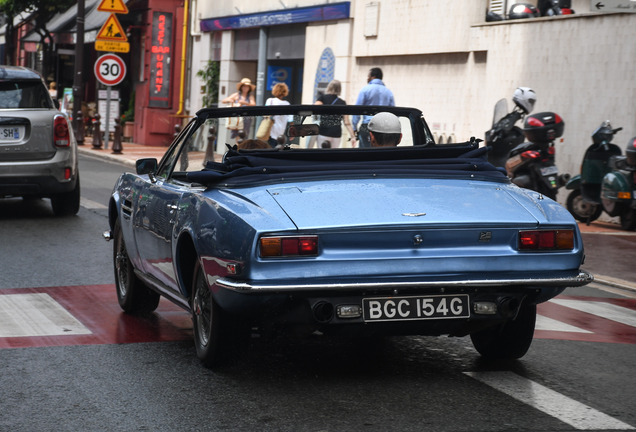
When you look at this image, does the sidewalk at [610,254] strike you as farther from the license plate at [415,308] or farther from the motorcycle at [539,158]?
the license plate at [415,308]

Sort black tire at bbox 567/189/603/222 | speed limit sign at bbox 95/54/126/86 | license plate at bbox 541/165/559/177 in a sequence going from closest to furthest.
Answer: license plate at bbox 541/165/559/177 → black tire at bbox 567/189/603/222 → speed limit sign at bbox 95/54/126/86

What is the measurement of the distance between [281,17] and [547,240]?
20686 millimetres

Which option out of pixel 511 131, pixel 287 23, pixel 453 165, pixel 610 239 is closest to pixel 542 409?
pixel 453 165

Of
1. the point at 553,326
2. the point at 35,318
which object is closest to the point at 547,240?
the point at 553,326

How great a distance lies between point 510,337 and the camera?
17.8 ft

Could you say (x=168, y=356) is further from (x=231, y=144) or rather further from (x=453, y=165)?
(x=453, y=165)

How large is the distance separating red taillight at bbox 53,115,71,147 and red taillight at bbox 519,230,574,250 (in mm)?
8230

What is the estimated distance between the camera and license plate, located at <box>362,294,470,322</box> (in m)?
4.59

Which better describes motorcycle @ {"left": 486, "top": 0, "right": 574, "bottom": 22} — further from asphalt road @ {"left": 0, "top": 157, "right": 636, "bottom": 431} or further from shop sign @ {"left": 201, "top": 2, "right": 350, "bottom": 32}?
asphalt road @ {"left": 0, "top": 157, "right": 636, "bottom": 431}

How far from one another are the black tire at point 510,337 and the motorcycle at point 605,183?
24.2ft

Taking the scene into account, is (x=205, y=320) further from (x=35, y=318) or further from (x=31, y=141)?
(x=31, y=141)

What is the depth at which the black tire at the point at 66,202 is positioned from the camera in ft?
40.5

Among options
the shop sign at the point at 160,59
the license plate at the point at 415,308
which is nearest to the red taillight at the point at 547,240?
the license plate at the point at 415,308

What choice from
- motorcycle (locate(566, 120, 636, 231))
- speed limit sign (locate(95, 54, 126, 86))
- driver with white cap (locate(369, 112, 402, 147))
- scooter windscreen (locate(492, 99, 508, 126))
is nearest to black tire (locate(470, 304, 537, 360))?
driver with white cap (locate(369, 112, 402, 147))
